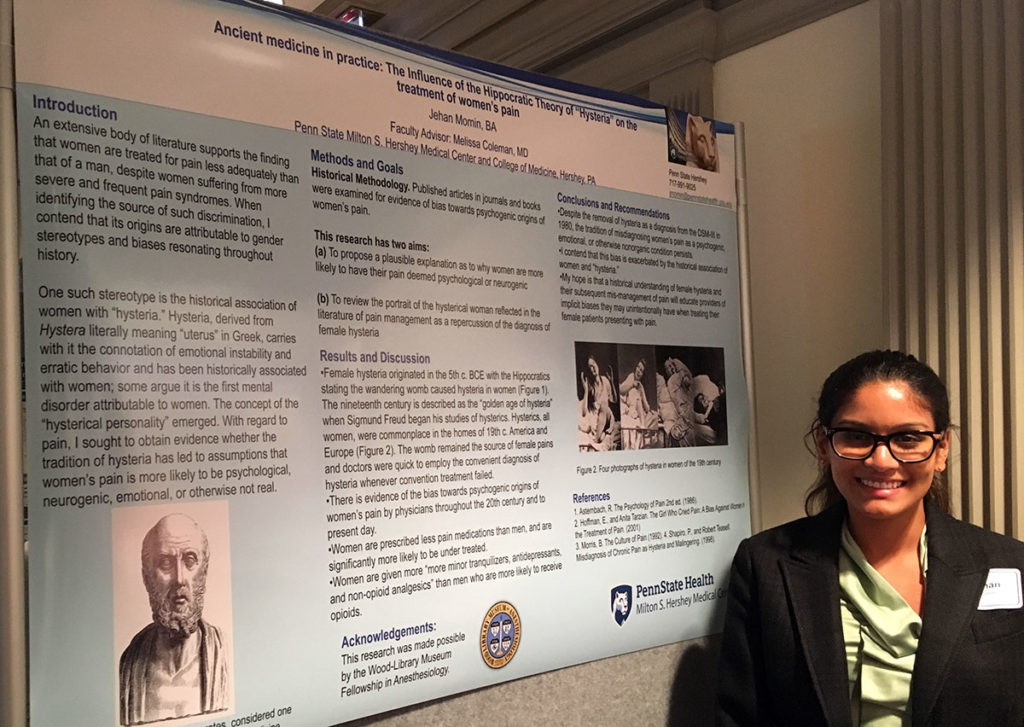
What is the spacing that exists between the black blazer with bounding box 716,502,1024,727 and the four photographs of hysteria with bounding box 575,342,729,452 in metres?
0.29

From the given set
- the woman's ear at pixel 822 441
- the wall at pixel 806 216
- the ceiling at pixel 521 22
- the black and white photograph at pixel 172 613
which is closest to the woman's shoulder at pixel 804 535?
the woman's ear at pixel 822 441

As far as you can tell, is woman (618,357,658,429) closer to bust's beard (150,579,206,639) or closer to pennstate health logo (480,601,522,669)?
pennstate health logo (480,601,522,669)

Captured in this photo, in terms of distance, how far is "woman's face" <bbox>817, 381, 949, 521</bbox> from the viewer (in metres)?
1.55

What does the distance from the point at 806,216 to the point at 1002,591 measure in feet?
3.69

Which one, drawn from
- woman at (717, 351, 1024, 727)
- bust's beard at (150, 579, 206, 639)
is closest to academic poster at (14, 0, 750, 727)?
bust's beard at (150, 579, 206, 639)

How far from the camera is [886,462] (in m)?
1.54

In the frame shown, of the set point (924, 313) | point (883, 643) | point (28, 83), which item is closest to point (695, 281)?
point (924, 313)

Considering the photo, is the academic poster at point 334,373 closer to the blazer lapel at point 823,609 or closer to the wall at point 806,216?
the blazer lapel at point 823,609

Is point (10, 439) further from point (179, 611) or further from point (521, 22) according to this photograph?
point (521, 22)

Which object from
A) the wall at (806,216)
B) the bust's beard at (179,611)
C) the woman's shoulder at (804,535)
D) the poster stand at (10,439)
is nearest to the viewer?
the poster stand at (10,439)

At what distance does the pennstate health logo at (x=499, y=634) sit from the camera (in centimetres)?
155

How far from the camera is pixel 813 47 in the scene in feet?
7.46

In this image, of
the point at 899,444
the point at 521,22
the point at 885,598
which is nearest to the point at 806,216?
the point at 899,444

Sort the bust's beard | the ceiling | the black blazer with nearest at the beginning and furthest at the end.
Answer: the bust's beard
the black blazer
the ceiling
